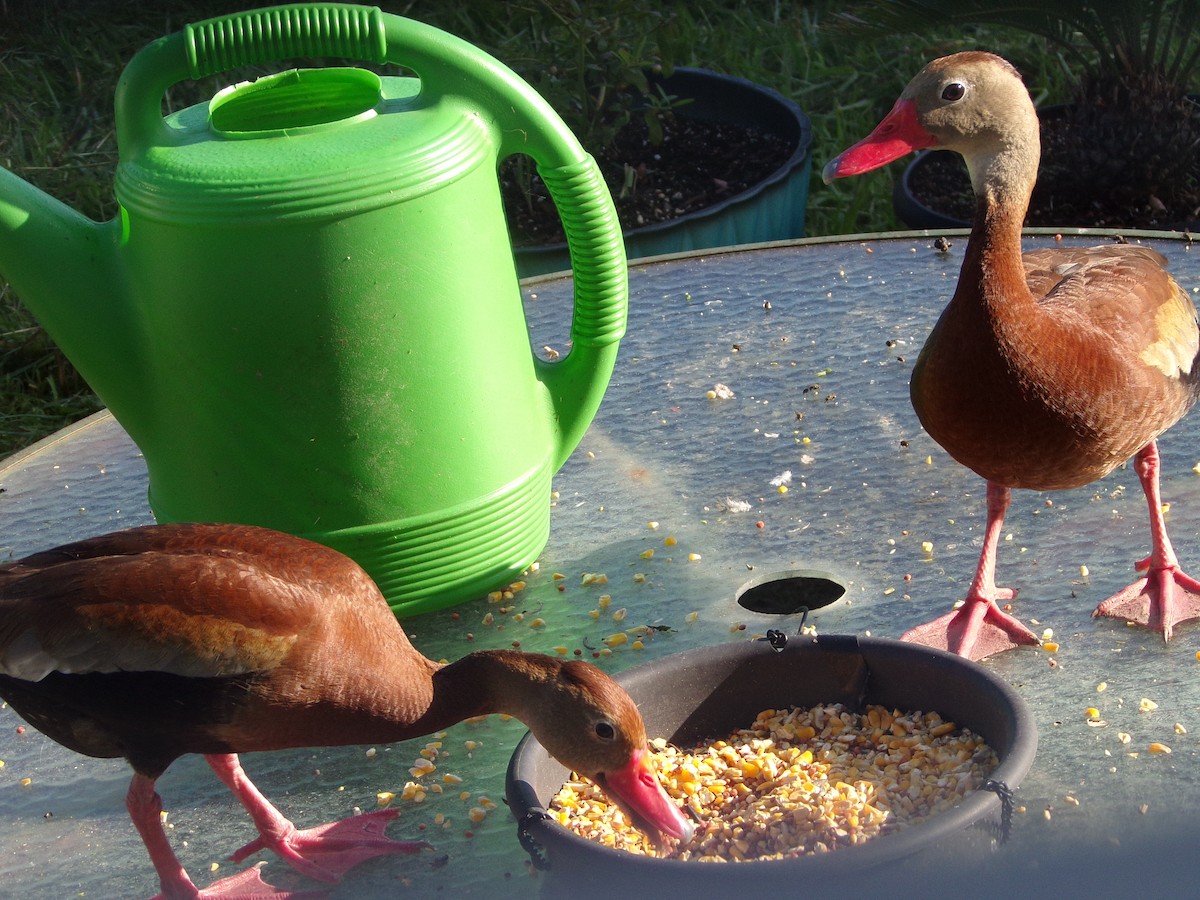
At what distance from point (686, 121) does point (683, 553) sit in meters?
2.66

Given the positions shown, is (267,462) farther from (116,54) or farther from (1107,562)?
(116,54)

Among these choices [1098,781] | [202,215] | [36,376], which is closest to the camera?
[1098,781]

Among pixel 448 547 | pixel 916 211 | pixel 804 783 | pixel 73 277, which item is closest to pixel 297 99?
pixel 73 277

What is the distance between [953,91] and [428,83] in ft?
2.15

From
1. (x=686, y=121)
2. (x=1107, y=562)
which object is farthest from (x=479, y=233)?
(x=686, y=121)

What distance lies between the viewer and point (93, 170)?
4691 millimetres

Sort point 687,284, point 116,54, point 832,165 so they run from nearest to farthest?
point 832,165, point 687,284, point 116,54

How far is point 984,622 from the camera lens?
1.77 m

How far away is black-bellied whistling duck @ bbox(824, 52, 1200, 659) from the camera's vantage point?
179cm

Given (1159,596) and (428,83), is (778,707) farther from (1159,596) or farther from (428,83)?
(428,83)

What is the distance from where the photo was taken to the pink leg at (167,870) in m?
1.46

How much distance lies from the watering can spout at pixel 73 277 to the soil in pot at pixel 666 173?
209 cm

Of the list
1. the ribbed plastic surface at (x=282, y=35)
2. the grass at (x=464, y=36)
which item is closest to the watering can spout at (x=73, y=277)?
the ribbed plastic surface at (x=282, y=35)

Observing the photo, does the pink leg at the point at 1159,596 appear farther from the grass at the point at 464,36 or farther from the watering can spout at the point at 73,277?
the grass at the point at 464,36
